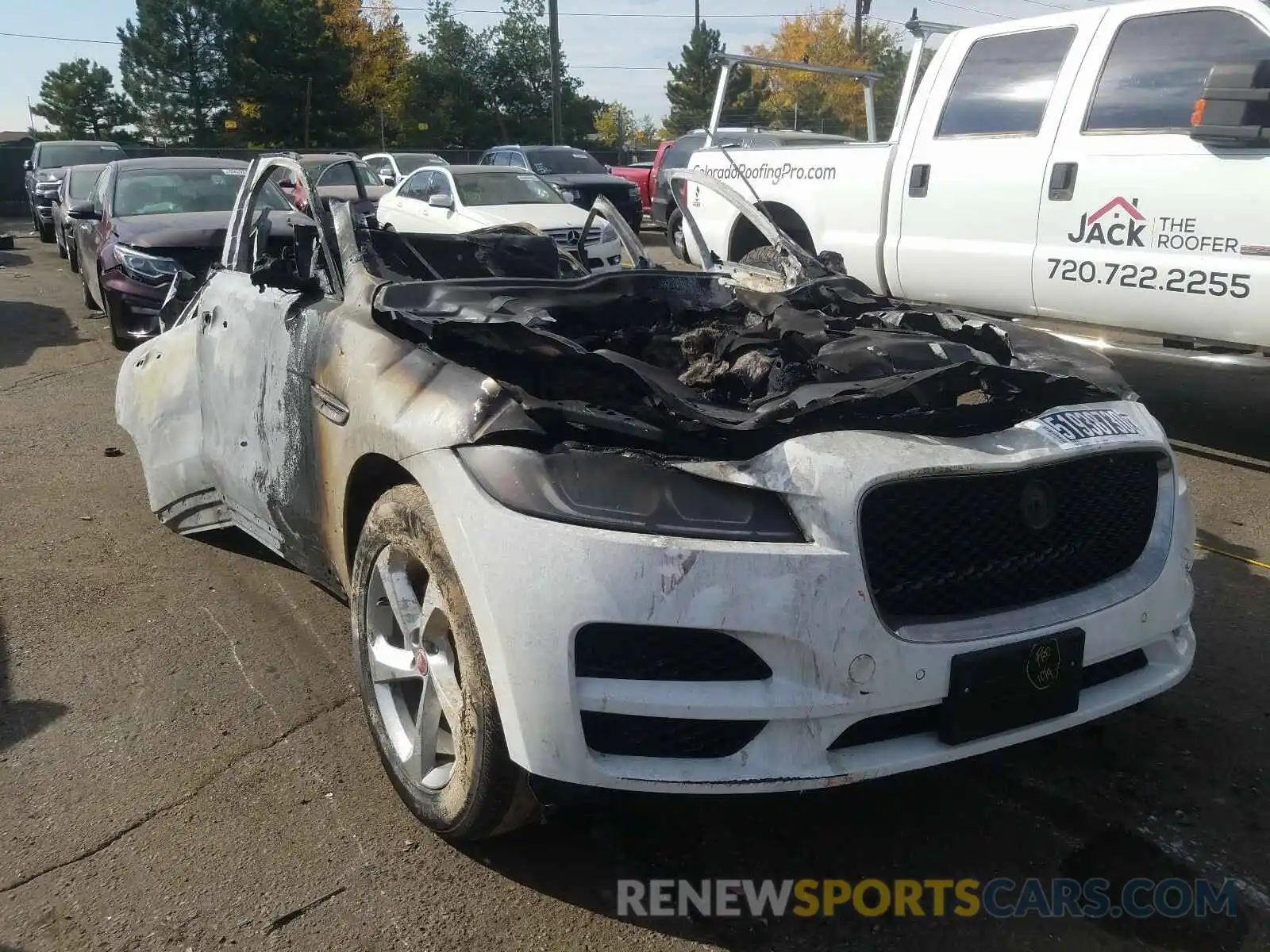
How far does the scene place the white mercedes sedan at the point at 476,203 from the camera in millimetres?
12906

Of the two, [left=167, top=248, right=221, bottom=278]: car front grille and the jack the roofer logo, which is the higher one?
the jack the roofer logo

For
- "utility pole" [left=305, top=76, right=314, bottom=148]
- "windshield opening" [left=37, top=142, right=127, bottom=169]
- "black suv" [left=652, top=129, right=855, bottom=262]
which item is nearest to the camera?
"black suv" [left=652, top=129, right=855, bottom=262]

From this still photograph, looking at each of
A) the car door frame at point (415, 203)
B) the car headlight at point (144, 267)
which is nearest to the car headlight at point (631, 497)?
the car headlight at point (144, 267)

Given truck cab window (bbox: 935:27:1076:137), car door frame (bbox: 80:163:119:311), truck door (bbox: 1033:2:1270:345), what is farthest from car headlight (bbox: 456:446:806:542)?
car door frame (bbox: 80:163:119:311)

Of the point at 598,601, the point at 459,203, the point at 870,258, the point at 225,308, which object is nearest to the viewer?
the point at 598,601

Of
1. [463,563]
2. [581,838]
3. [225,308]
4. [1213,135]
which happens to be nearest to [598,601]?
[463,563]

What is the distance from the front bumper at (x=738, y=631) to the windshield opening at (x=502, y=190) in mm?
11678

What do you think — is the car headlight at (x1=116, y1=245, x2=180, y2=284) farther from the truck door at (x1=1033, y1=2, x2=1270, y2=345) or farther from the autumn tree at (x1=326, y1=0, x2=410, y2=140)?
the autumn tree at (x1=326, y1=0, x2=410, y2=140)

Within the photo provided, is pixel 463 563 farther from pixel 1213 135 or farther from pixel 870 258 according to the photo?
pixel 870 258

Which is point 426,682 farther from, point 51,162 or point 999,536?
point 51,162

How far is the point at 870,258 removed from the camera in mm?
7027

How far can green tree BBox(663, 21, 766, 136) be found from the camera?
194 ft

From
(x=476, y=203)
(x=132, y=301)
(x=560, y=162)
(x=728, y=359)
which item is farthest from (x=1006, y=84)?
(x=560, y=162)

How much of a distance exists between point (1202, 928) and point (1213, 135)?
13.8 ft
